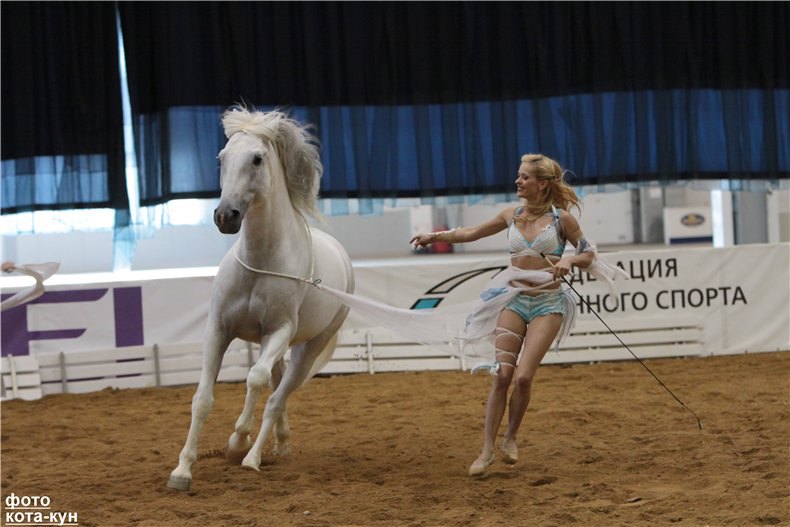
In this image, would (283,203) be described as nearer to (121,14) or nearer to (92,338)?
(92,338)

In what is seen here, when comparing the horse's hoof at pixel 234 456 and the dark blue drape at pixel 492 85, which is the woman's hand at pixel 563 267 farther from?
the dark blue drape at pixel 492 85

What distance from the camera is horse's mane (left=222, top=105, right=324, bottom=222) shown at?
4531 mm

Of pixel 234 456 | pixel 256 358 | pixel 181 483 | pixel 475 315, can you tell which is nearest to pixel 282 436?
pixel 234 456

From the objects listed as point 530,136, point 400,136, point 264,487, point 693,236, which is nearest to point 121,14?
point 400,136

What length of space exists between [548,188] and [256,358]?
4515 millimetres

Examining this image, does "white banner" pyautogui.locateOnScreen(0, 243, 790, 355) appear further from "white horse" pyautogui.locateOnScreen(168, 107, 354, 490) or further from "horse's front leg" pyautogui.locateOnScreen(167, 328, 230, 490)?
"horse's front leg" pyautogui.locateOnScreen(167, 328, 230, 490)

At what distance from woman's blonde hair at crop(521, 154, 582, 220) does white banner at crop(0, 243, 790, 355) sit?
4.12 m

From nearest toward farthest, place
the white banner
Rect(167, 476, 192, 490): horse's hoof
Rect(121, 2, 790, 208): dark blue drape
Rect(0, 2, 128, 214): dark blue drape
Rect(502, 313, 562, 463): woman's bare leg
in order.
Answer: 1. Rect(167, 476, 192, 490): horse's hoof
2. Rect(502, 313, 562, 463): woman's bare leg
3. the white banner
4. Rect(0, 2, 128, 214): dark blue drape
5. Rect(121, 2, 790, 208): dark blue drape

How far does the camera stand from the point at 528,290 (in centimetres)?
455

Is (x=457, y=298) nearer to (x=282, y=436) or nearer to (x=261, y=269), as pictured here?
(x=282, y=436)

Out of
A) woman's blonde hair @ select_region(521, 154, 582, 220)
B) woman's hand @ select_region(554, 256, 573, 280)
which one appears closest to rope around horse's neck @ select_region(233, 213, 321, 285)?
woman's blonde hair @ select_region(521, 154, 582, 220)

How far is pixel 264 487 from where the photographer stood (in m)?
4.39

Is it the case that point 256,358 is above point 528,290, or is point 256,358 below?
below

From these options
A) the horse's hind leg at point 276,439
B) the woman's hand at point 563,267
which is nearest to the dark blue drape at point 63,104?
the horse's hind leg at point 276,439
